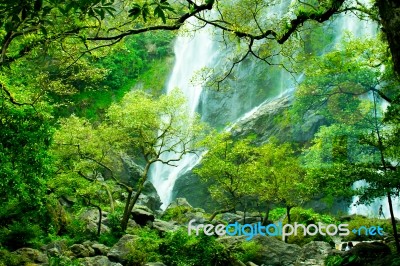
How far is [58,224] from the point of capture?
50.6 ft

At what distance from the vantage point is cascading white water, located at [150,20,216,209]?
3041cm

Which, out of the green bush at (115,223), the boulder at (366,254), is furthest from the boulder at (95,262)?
the boulder at (366,254)

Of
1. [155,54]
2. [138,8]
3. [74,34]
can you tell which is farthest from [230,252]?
[155,54]

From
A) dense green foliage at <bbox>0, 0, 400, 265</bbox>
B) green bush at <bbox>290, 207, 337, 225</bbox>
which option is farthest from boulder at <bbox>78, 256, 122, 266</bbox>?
green bush at <bbox>290, 207, 337, 225</bbox>

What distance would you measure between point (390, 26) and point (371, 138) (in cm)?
747

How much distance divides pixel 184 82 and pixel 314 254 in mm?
26020

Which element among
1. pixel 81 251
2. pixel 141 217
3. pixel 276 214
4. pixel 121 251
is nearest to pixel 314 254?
pixel 121 251

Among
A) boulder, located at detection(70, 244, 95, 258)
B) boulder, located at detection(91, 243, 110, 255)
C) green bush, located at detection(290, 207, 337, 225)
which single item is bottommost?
boulder, located at detection(70, 244, 95, 258)

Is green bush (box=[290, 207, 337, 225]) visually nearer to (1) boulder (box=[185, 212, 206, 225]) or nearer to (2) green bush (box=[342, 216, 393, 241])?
(2) green bush (box=[342, 216, 393, 241])

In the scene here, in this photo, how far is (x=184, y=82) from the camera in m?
36.3

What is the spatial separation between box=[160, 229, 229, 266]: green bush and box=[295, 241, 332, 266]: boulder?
7.69ft

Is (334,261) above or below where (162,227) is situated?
below

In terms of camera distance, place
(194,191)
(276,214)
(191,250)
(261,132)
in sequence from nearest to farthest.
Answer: (191,250)
(276,214)
(261,132)
(194,191)

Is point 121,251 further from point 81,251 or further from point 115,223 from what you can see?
point 115,223
